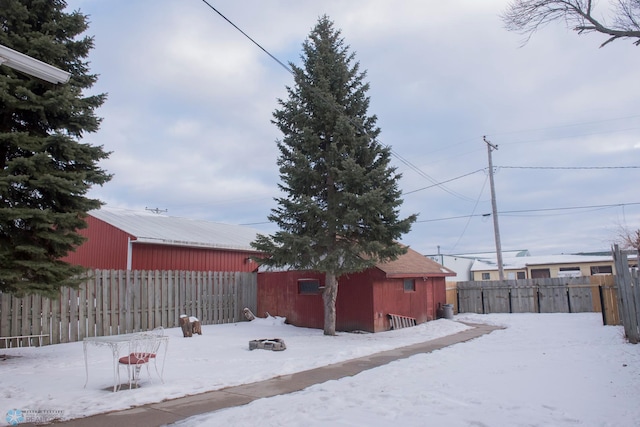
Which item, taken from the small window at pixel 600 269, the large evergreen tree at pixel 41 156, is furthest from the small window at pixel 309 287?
the small window at pixel 600 269

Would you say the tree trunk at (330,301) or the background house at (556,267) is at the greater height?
the background house at (556,267)

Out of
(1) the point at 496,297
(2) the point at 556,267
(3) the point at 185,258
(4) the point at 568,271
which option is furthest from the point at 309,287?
(4) the point at 568,271

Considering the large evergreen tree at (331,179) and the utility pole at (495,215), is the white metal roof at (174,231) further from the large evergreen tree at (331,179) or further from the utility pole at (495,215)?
the utility pole at (495,215)

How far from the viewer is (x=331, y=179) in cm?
1378

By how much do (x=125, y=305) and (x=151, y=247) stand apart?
4894 mm

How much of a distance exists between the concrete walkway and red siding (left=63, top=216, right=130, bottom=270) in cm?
1128

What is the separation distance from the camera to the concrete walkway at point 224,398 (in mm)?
5656

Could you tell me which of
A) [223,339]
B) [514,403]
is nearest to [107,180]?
[223,339]

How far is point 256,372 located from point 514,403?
4.44 metres

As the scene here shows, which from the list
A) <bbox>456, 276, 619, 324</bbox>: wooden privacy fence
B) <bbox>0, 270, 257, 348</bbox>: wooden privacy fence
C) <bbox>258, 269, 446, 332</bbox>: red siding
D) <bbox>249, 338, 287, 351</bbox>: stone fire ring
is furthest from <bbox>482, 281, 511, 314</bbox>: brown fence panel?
<bbox>249, 338, 287, 351</bbox>: stone fire ring

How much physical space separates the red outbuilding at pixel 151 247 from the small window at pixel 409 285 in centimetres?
595

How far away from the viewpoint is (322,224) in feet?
44.8

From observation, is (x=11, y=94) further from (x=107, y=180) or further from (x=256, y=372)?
(x=256, y=372)

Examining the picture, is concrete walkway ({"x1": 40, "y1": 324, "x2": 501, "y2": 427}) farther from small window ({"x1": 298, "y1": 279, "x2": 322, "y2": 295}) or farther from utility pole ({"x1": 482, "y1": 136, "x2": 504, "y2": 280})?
utility pole ({"x1": 482, "y1": 136, "x2": 504, "y2": 280})
